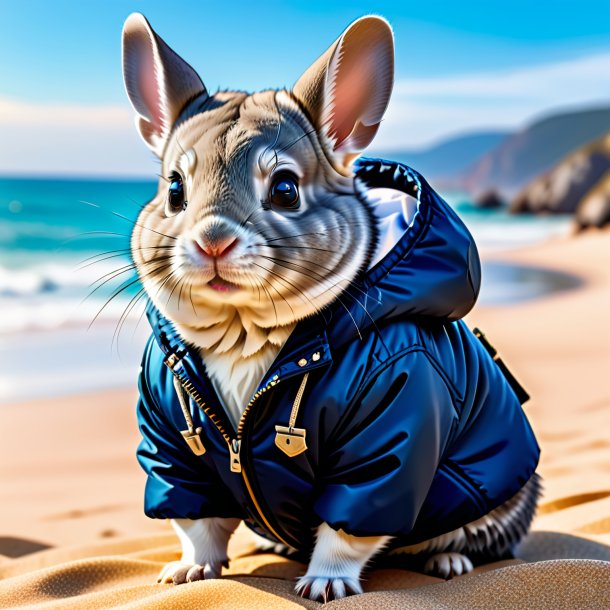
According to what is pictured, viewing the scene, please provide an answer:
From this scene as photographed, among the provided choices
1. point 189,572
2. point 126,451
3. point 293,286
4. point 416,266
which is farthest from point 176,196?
point 126,451

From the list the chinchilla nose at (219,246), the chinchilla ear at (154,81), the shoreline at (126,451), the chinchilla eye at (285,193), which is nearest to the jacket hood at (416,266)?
the chinchilla eye at (285,193)

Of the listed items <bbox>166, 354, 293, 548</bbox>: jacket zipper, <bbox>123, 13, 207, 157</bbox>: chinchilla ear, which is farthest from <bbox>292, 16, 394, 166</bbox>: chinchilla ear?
<bbox>166, 354, 293, 548</bbox>: jacket zipper

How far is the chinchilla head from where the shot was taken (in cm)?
219

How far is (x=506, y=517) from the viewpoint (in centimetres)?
273

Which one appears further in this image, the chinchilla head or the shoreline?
the shoreline

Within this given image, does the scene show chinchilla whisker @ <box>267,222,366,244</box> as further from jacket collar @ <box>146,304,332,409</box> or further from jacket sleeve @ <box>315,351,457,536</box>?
jacket sleeve @ <box>315,351,457,536</box>

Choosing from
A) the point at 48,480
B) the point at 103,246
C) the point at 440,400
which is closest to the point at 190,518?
the point at 440,400

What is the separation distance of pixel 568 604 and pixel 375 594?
0.47m

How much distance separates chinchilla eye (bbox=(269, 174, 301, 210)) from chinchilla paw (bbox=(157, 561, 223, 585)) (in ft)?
3.36

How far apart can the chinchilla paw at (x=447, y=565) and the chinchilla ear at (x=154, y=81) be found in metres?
1.32

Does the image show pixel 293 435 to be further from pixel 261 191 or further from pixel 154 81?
pixel 154 81

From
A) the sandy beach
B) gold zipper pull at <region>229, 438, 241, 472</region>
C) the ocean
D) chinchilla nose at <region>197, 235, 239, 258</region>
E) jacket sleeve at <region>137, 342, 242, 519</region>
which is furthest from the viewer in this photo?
the ocean

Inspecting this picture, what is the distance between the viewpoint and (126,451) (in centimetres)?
504

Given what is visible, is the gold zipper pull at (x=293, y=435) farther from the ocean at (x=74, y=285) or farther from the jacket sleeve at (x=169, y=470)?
the ocean at (x=74, y=285)
